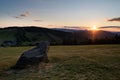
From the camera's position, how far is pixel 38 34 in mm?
190125

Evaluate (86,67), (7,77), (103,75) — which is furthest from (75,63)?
(7,77)

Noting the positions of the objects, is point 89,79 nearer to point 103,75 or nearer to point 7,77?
point 103,75

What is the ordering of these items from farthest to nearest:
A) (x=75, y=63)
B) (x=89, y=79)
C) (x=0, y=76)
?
(x=75, y=63) → (x=0, y=76) → (x=89, y=79)

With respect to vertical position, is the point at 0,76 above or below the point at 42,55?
below

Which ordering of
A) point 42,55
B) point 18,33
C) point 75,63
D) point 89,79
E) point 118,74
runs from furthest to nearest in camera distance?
point 18,33 < point 42,55 < point 75,63 < point 118,74 < point 89,79

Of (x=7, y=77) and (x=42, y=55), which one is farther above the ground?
(x=42, y=55)

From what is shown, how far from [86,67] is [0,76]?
794 centimetres

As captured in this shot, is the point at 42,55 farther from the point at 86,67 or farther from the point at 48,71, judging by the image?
the point at 86,67

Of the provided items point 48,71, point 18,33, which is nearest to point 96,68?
point 48,71

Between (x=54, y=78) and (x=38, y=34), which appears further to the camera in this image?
(x=38, y=34)

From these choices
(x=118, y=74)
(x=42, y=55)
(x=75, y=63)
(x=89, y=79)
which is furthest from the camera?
(x=42, y=55)

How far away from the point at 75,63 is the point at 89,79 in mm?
5191

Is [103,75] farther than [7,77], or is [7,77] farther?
[7,77]

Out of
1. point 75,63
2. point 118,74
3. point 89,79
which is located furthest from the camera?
point 75,63
